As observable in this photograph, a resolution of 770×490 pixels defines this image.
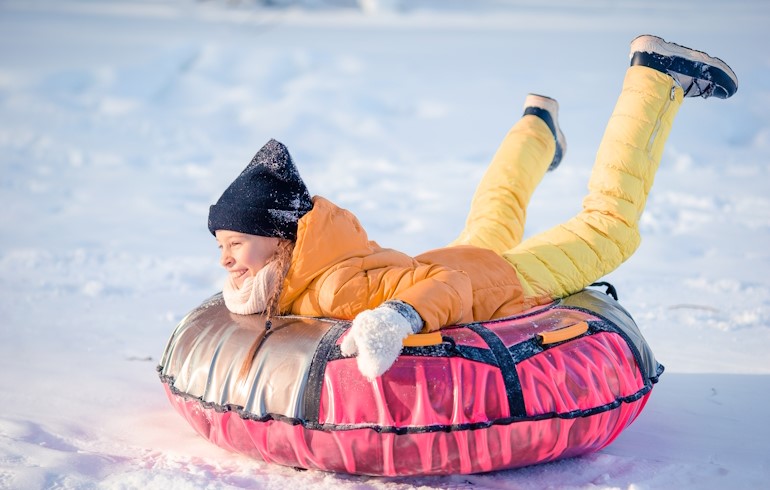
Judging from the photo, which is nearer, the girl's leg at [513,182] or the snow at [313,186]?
the snow at [313,186]

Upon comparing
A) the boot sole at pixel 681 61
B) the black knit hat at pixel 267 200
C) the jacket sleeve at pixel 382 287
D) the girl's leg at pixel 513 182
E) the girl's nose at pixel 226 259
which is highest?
the boot sole at pixel 681 61

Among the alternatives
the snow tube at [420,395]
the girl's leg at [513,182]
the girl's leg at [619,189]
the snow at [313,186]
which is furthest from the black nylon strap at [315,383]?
the girl's leg at [513,182]

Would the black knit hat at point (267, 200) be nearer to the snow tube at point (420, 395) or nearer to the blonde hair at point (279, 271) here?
the blonde hair at point (279, 271)

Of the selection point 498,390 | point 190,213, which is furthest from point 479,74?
point 498,390

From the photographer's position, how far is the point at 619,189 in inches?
135

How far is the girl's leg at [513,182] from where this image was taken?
3.64 m

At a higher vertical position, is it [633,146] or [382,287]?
[633,146]

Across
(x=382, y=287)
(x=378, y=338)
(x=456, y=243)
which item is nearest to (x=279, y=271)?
(x=382, y=287)

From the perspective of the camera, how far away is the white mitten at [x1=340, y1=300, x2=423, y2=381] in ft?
7.33

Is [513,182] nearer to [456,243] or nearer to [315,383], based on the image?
[456,243]

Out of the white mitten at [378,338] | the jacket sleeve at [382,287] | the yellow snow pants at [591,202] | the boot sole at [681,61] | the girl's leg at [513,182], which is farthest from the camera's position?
the girl's leg at [513,182]

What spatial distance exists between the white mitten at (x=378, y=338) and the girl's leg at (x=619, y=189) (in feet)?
3.32

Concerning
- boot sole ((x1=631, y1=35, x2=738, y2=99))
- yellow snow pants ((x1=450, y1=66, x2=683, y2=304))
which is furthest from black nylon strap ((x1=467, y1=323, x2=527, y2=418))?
boot sole ((x1=631, y1=35, x2=738, y2=99))

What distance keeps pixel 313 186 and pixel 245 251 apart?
4540mm
